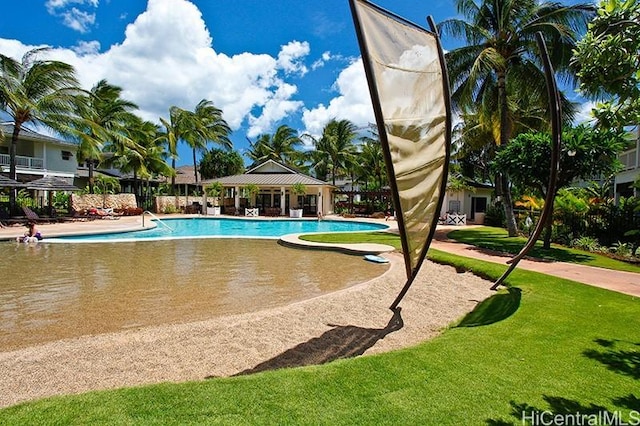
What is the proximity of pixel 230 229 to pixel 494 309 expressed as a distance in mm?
18958

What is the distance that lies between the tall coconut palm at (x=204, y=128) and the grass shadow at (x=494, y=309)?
114 ft

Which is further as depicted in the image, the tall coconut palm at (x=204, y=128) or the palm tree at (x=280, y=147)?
the palm tree at (x=280, y=147)

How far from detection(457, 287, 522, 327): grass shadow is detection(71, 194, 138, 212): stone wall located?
2980 cm

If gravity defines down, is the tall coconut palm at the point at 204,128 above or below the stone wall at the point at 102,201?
above

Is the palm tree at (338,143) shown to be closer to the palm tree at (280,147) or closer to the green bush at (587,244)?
the palm tree at (280,147)

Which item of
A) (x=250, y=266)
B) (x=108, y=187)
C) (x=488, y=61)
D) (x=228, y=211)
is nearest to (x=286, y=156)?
(x=228, y=211)

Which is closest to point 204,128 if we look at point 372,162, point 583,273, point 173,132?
point 173,132

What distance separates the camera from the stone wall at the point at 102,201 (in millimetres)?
28469

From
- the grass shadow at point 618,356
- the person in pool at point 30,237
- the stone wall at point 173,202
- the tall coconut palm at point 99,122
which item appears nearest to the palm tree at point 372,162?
the stone wall at point 173,202

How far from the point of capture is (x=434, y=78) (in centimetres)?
467

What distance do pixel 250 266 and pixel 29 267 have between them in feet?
19.8

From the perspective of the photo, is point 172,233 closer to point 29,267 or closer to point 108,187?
point 29,267

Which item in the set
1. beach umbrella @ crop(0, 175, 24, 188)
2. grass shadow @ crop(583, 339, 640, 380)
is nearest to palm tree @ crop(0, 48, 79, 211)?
beach umbrella @ crop(0, 175, 24, 188)

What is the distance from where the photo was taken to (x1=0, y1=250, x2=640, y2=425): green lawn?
286 cm
